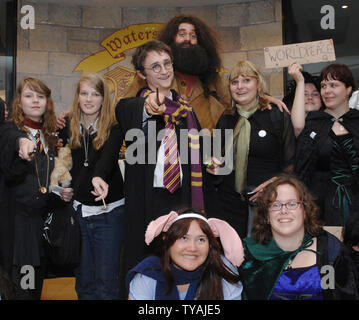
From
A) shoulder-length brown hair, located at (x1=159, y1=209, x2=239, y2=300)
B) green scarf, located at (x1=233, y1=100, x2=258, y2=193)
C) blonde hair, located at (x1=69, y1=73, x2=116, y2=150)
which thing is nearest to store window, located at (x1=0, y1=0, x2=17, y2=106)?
blonde hair, located at (x1=69, y1=73, x2=116, y2=150)

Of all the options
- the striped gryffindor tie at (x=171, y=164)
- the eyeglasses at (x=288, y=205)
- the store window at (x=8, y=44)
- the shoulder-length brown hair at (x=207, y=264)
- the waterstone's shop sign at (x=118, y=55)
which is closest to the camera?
the shoulder-length brown hair at (x=207, y=264)

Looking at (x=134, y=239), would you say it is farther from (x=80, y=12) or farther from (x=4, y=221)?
(x=80, y=12)

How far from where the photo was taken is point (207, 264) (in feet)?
8.41

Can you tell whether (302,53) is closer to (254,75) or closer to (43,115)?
(254,75)

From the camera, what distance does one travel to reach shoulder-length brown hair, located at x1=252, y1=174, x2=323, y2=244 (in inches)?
Answer: 102

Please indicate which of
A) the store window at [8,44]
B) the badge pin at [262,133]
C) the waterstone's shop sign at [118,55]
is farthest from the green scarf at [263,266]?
the store window at [8,44]

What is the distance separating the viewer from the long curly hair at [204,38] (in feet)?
14.8

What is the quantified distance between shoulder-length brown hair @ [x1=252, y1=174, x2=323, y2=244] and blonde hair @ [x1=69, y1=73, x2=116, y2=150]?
3.60 ft

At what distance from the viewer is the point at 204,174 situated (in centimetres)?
302

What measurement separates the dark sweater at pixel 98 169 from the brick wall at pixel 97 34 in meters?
2.08

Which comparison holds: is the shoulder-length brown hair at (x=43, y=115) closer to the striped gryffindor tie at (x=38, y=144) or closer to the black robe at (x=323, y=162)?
the striped gryffindor tie at (x=38, y=144)

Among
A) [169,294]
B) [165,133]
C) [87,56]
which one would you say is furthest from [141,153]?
[87,56]

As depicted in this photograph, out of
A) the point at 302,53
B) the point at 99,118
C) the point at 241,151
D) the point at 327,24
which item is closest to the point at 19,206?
the point at 99,118

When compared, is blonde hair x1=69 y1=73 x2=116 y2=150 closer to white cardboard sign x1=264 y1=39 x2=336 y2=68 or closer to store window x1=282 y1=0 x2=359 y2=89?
white cardboard sign x1=264 y1=39 x2=336 y2=68
